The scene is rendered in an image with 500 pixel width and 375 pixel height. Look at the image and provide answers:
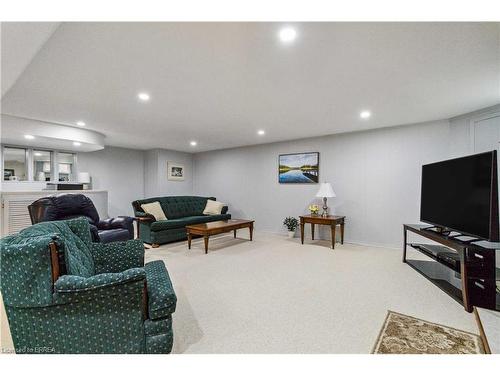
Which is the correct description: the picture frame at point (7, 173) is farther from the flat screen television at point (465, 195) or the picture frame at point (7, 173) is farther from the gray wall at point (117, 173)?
the flat screen television at point (465, 195)

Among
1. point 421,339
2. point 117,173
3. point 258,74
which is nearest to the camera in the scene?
point 421,339

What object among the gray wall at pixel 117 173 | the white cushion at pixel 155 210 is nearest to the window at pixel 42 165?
the gray wall at pixel 117 173

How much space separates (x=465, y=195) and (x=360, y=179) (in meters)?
2.22

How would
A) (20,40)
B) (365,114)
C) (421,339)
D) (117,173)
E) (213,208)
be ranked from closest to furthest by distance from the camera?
(20,40) < (421,339) < (365,114) < (213,208) < (117,173)

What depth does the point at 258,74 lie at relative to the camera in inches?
93.5

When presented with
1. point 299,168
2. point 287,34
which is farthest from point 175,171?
point 287,34

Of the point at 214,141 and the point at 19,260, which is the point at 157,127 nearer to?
the point at 214,141

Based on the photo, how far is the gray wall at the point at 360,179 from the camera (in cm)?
417

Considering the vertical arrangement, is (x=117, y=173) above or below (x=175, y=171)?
below

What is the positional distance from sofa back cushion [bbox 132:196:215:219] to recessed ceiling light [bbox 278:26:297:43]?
4258mm

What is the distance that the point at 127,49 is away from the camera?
6.30 ft

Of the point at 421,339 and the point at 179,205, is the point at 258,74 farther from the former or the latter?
the point at 179,205

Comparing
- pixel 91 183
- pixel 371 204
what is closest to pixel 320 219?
pixel 371 204

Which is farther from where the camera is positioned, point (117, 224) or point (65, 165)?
point (65, 165)
